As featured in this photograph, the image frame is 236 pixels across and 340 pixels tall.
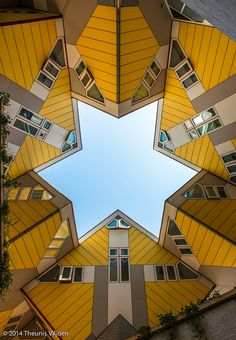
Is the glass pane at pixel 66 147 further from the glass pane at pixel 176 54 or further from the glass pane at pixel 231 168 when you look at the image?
the glass pane at pixel 231 168

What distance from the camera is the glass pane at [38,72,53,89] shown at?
12.6 metres

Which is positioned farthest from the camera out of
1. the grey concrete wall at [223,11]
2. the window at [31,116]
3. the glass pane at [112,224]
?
the glass pane at [112,224]

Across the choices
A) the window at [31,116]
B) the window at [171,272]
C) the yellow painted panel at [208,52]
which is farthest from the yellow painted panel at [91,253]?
the yellow painted panel at [208,52]

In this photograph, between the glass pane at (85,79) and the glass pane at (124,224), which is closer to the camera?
the glass pane at (85,79)

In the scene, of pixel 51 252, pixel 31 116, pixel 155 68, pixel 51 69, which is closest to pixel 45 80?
pixel 51 69

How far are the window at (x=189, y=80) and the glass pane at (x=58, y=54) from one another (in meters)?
6.91

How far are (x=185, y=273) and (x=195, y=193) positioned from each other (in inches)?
192

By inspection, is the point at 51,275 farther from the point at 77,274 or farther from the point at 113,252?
the point at 113,252

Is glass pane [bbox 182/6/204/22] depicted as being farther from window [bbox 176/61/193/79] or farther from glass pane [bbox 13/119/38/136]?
glass pane [bbox 13/119/38/136]

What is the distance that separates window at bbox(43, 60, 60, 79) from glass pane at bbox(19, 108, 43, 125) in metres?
2.36

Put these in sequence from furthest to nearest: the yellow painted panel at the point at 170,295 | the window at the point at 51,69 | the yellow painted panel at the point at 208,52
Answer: the yellow painted panel at the point at 170,295 < the window at the point at 51,69 < the yellow painted panel at the point at 208,52

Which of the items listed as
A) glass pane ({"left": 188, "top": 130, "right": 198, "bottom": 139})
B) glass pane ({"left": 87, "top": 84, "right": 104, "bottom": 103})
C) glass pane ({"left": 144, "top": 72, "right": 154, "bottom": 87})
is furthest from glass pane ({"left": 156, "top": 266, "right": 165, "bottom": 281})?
glass pane ({"left": 144, "top": 72, "right": 154, "bottom": 87})

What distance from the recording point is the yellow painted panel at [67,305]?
11.9 metres

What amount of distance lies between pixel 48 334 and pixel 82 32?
15.0 m
